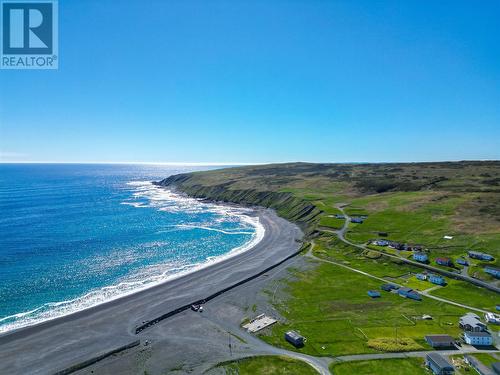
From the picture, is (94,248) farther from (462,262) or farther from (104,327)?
A: (462,262)

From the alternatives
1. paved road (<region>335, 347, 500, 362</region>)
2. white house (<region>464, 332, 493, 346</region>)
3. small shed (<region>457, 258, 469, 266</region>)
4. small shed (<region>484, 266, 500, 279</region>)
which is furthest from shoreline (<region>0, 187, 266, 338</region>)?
small shed (<region>484, 266, 500, 279</region>)

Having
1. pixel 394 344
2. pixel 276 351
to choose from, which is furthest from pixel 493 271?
pixel 276 351

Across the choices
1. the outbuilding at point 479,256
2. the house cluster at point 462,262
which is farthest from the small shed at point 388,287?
the outbuilding at point 479,256

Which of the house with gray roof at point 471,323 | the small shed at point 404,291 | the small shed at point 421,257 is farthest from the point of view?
the small shed at point 421,257

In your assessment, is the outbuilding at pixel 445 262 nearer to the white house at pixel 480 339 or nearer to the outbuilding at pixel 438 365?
the white house at pixel 480 339

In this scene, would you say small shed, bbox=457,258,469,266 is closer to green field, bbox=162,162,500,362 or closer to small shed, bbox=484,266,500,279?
green field, bbox=162,162,500,362

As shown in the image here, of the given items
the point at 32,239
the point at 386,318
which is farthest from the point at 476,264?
the point at 32,239

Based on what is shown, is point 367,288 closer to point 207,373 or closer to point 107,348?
point 207,373
